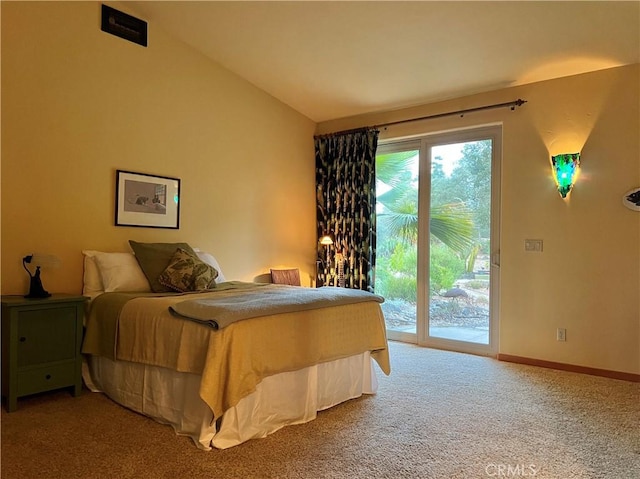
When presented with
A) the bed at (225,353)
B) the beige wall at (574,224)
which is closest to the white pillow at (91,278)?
the bed at (225,353)

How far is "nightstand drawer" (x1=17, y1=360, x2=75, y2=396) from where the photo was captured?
9.16 ft

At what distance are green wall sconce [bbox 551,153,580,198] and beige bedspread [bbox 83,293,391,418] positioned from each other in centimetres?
202

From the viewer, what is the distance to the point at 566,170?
151 inches

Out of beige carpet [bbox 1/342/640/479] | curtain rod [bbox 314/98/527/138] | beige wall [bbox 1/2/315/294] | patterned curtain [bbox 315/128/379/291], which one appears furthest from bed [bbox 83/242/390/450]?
curtain rod [bbox 314/98/527/138]

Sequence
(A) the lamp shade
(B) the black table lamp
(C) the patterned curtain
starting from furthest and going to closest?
(A) the lamp shade, (C) the patterned curtain, (B) the black table lamp

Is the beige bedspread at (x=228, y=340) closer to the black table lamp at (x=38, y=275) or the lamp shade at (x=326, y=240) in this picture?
the black table lamp at (x=38, y=275)

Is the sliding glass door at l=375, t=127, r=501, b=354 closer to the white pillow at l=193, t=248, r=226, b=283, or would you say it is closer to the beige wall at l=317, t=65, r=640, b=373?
the beige wall at l=317, t=65, r=640, b=373

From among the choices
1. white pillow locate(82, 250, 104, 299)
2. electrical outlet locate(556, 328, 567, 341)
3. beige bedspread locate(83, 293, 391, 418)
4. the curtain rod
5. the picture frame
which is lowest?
electrical outlet locate(556, 328, 567, 341)

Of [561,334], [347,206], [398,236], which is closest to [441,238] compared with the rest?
[398,236]

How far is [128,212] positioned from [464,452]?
10.1ft

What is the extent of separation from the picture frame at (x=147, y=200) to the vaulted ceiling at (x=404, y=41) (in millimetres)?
1227

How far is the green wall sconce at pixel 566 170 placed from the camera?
3.81 metres

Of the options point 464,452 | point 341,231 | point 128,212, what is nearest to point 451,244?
point 341,231

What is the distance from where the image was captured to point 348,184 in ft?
17.0
